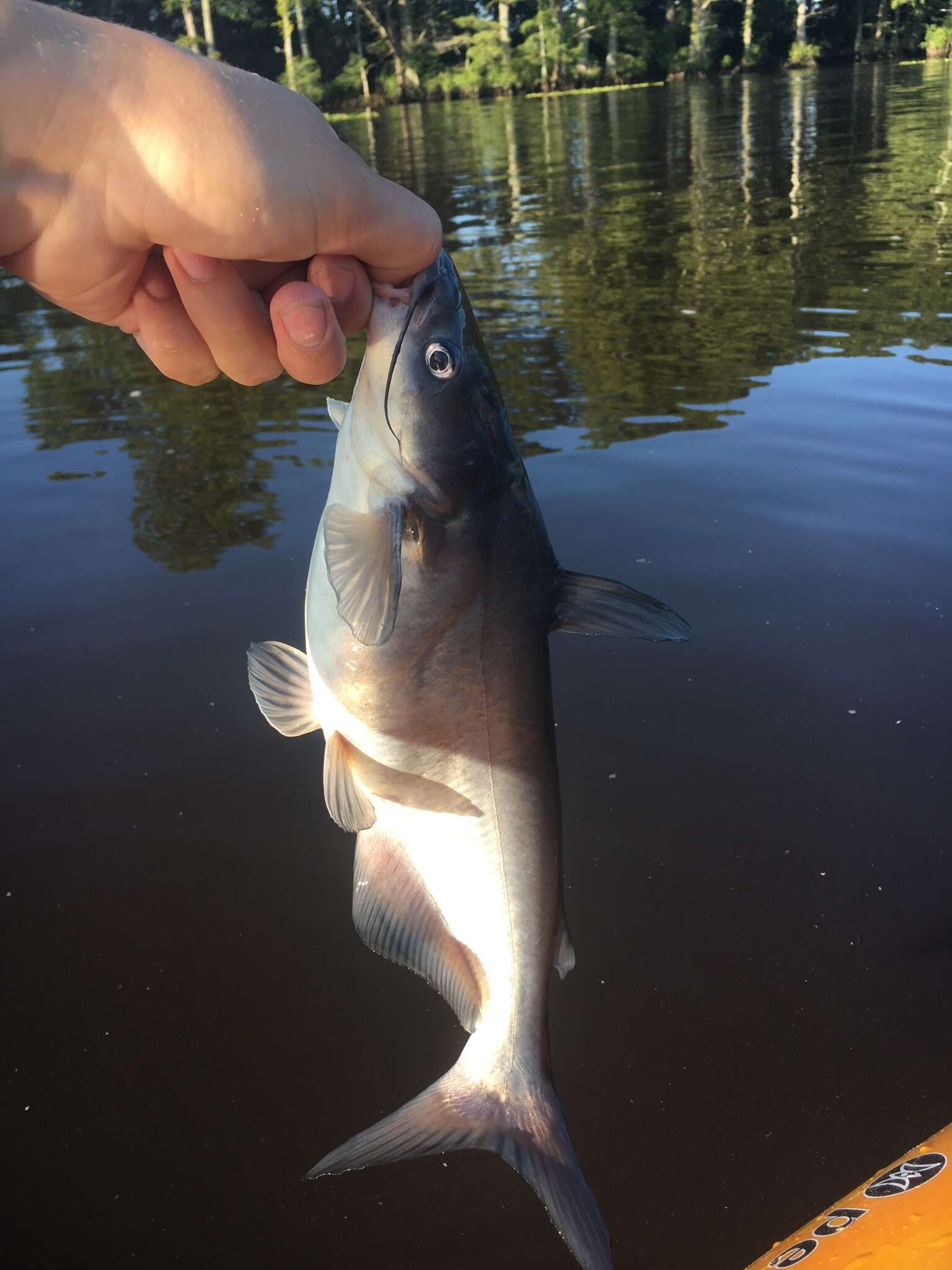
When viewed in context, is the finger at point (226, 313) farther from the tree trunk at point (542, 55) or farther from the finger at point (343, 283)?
the tree trunk at point (542, 55)

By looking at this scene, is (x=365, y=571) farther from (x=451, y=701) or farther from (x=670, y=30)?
(x=670, y=30)

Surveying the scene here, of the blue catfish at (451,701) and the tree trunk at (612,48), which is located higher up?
the tree trunk at (612,48)

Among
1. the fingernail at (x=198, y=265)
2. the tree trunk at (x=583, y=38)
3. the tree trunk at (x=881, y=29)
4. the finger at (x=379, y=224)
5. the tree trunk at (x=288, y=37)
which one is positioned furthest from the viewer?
the tree trunk at (x=881, y=29)

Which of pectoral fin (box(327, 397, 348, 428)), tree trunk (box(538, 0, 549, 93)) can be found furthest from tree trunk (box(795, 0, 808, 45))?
pectoral fin (box(327, 397, 348, 428))

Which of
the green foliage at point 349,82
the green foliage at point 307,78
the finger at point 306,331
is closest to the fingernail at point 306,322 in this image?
the finger at point 306,331

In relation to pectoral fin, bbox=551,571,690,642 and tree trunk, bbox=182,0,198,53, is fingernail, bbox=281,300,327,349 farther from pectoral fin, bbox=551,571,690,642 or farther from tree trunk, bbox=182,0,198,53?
tree trunk, bbox=182,0,198,53

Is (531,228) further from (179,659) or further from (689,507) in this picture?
(179,659)

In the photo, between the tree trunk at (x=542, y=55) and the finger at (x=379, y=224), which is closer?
the finger at (x=379, y=224)
